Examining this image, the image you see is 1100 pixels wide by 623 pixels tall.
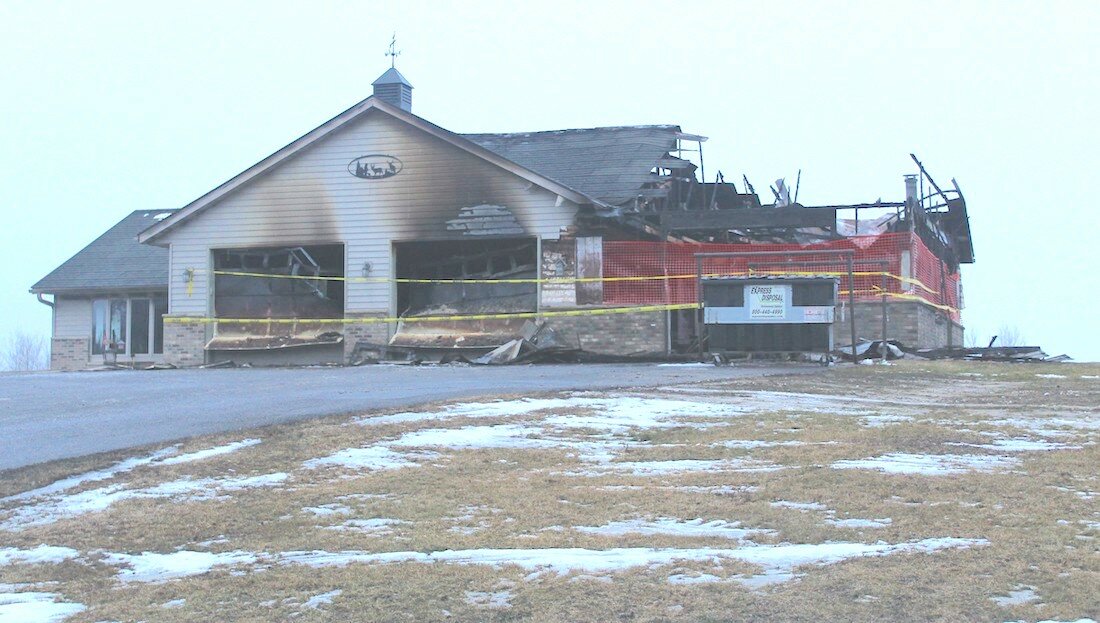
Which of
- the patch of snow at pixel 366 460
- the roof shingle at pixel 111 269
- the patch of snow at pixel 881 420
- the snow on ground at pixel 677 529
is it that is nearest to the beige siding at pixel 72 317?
the roof shingle at pixel 111 269

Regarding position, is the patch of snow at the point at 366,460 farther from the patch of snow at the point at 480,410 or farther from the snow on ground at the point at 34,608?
the snow on ground at the point at 34,608

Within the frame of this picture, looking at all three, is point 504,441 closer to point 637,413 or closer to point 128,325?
point 637,413

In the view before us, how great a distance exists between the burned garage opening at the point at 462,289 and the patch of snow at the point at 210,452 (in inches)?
649

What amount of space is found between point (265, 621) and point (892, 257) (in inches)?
879

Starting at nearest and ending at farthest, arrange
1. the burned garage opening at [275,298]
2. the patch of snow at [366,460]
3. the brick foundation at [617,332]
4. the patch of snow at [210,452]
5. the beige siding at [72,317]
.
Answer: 1. the patch of snow at [366,460]
2. the patch of snow at [210,452]
3. the brick foundation at [617,332]
4. the burned garage opening at [275,298]
5. the beige siding at [72,317]

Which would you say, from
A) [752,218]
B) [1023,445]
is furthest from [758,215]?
[1023,445]

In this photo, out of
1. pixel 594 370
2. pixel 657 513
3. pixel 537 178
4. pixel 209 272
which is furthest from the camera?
pixel 209 272

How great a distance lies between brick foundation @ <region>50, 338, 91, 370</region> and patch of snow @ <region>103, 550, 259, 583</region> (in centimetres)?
3248

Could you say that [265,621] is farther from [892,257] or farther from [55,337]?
[55,337]

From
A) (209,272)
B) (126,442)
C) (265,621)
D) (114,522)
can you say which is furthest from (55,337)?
(265,621)

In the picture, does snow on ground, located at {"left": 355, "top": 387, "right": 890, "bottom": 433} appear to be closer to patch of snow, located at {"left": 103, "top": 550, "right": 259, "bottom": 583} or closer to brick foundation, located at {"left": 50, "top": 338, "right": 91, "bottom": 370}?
patch of snow, located at {"left": 103, "top": 550, "right": 259, "bottom": 583}

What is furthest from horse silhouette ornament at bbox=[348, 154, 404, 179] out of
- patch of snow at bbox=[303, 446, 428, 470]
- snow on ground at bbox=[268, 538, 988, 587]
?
snow on ground at bbox=[268, 538, 988, 587]

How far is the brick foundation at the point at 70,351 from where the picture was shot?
38.0 metres

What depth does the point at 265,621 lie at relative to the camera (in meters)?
6.15
